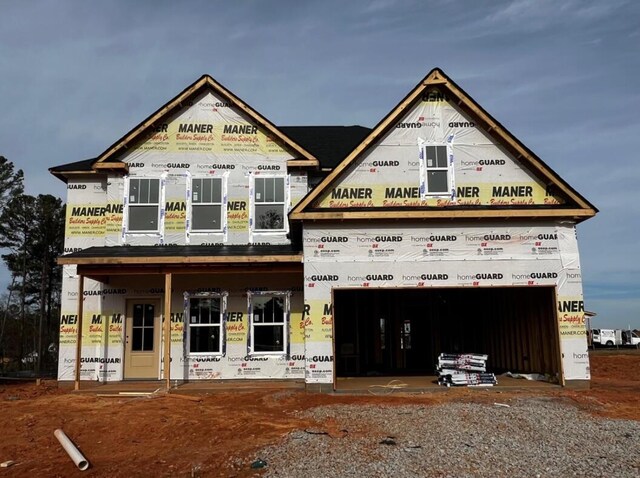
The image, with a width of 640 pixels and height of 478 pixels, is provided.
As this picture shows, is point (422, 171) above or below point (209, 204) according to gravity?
above

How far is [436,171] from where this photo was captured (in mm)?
14102

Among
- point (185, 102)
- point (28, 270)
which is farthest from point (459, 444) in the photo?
point (28, 270)

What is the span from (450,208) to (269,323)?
236 inches

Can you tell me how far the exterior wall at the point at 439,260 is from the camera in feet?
43.3

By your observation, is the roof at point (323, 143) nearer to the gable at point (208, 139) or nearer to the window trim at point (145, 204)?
the gable at point (208, 139)

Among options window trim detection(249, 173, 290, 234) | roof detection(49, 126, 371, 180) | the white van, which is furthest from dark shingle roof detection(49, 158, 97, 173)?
the white van

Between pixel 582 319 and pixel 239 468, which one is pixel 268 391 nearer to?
pixel 239 468

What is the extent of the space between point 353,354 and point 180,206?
710 cm

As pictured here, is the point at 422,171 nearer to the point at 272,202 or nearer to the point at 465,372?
the point at 272,202

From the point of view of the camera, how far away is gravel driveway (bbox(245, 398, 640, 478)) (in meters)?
6.66

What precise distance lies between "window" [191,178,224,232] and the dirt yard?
5.02 metres

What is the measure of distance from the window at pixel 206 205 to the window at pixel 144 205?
1073 mm

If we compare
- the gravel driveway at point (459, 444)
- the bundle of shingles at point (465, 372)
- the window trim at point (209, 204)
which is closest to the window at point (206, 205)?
the window trim at point (209, 204)

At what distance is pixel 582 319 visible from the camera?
13109 millimetres
